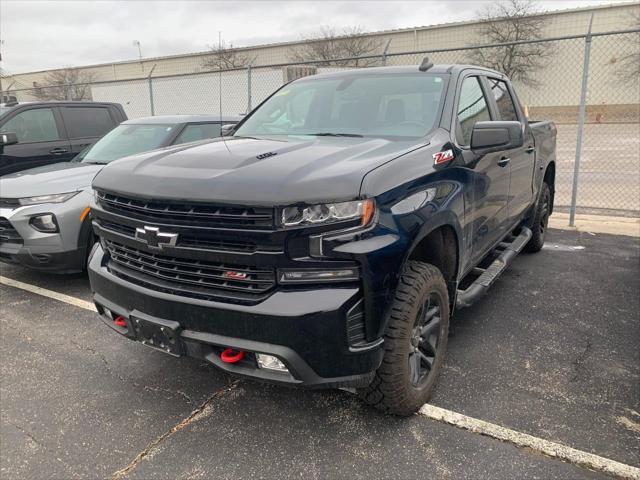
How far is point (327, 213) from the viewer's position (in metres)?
2.15

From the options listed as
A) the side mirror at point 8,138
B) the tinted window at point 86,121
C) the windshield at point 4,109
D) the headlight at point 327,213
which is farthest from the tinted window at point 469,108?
the windshield at point 4,109

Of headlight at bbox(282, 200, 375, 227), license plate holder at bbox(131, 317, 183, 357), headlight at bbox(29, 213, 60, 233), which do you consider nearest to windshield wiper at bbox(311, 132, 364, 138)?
headlight at bbox(282, 200, 375, 227)

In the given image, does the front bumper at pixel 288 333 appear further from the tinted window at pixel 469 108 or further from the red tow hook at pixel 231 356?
the tinted window at pixel 469 108

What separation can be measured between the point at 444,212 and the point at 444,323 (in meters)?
0.68

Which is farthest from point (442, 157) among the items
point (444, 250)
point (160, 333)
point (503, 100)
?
point (503, 100)

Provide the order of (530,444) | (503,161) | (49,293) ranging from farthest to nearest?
(49,293)
(503,161)
(530,444)

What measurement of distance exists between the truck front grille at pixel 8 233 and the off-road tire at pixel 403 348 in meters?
3.52

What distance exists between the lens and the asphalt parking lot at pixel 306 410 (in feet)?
7.89

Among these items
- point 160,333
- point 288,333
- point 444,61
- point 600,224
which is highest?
point 444,61

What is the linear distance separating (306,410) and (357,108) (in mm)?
2002

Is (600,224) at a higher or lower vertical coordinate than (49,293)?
lower

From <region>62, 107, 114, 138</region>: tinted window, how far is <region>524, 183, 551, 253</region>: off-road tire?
6.33 m

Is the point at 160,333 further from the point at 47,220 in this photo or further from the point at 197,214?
the point at 47,220

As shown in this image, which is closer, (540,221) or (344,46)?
(540,221)
